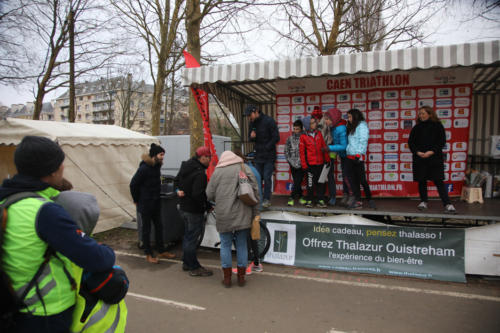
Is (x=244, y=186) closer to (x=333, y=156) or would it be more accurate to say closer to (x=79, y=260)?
(x=333, y=156)

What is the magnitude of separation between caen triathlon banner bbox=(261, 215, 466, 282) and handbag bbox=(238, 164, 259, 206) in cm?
145

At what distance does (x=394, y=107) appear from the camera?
278 inches

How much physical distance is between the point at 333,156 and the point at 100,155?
624cm

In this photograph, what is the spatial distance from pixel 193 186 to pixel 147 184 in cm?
118

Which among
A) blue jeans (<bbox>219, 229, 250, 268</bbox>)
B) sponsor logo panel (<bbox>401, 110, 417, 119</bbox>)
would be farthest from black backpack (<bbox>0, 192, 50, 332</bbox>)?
sponsor logo panel (<bbox>401, 110, 417, 119</bbox>)

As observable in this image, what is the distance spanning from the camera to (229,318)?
3857mm

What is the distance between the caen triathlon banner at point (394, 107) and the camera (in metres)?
6.76

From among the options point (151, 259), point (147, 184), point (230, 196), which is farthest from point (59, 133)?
point (230, 196)

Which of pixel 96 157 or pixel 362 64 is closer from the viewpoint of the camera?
pixel 362 64

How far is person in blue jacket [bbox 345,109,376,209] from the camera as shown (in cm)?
578

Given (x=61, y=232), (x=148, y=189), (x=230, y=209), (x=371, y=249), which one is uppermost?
(x=61, y=232)

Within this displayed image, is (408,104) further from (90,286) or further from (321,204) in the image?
(90,286)

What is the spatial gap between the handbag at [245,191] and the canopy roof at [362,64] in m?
2.05

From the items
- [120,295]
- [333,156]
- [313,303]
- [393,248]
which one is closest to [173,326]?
[313,303]
